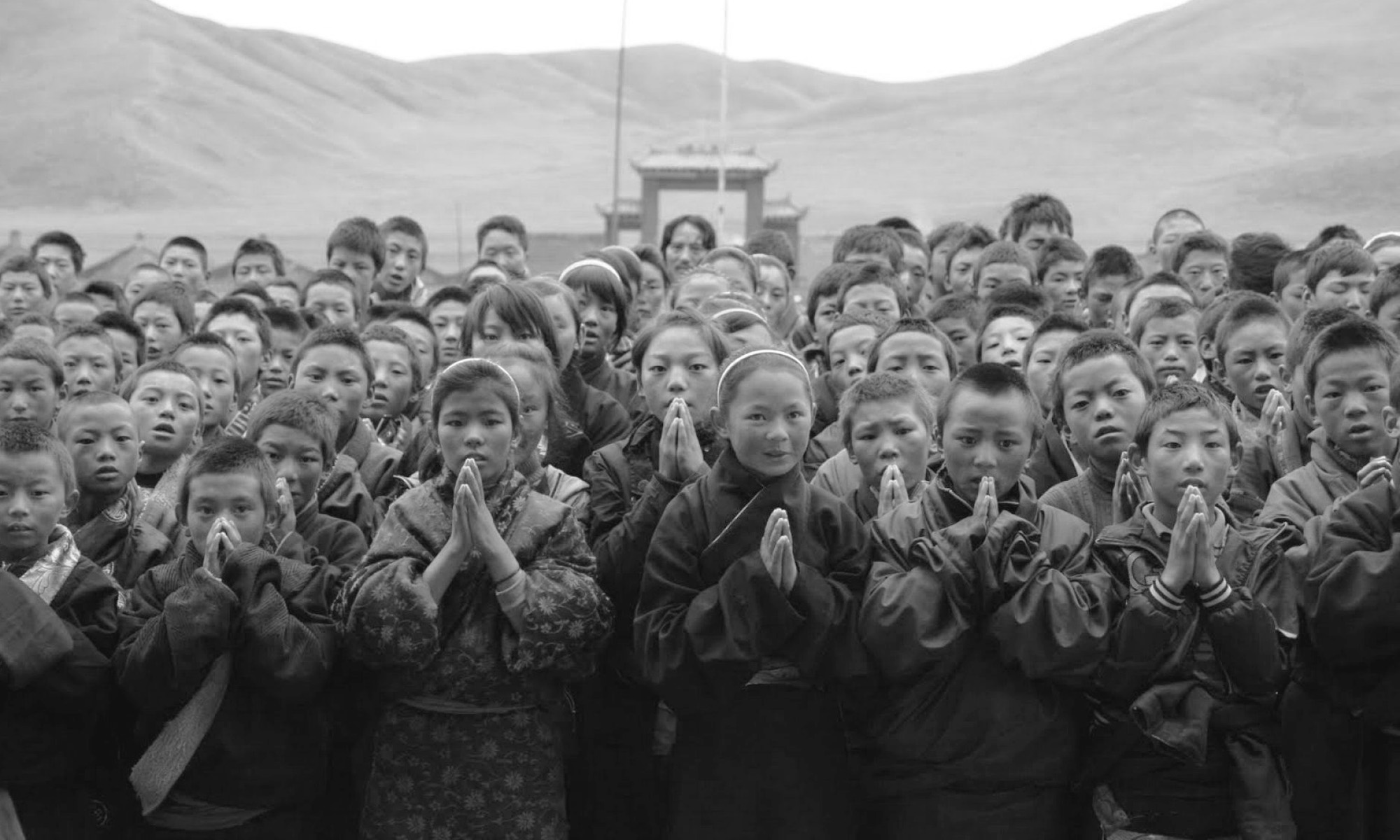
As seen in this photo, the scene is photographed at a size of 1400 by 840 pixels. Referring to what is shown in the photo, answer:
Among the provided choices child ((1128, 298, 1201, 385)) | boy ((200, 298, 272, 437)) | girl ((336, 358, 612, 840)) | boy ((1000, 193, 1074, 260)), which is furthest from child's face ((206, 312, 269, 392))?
boy ((1000, 193, 1074, 260))

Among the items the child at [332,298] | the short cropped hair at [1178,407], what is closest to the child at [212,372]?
the child at [332,298]

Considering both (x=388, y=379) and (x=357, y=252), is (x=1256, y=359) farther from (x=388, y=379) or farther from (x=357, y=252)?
(x=357, y=252)

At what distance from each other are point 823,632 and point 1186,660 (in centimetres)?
79

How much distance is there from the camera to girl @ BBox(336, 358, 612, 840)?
3.37 meters

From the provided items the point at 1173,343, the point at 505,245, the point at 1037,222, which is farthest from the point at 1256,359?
the point at 505,245

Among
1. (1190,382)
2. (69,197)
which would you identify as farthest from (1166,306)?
(69,197)

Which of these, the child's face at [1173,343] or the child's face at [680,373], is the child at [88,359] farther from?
the child's face at [1173,343]

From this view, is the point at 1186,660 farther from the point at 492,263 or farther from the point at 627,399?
the point at 492,263

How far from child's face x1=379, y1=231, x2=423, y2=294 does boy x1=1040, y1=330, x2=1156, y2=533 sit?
412 cm

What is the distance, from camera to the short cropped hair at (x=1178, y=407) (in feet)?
11.6

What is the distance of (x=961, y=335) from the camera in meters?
5.71

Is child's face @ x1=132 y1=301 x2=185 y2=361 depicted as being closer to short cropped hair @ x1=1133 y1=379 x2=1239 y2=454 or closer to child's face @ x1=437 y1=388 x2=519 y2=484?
child's face @ x1=437 y1=388 x2=519 y2=484

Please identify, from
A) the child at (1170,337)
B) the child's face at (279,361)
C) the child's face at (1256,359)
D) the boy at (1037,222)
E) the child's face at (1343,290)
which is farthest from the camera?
the boy at (1037,222)

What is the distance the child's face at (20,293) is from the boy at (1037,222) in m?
4.73
